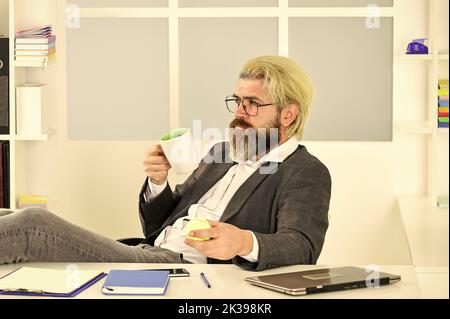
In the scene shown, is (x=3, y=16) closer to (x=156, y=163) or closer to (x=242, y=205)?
(x=156, y=163)

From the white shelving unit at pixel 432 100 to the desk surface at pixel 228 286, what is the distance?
1.25 m

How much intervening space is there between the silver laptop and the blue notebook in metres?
0.13

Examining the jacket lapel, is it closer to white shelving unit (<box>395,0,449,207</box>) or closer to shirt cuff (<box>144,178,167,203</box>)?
shirt cuff (<box>144,178,167,203</box>)

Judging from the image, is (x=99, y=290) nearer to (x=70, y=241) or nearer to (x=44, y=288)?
(x=44, y=288)

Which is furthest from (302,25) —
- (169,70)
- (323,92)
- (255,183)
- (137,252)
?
(137,252)

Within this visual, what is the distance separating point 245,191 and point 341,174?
1.10m

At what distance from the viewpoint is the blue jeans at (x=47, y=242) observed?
4.66 ft

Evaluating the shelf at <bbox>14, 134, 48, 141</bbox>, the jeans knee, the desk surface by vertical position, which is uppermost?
the shelf at <bbox>14, 134, 48, 141</bbox>

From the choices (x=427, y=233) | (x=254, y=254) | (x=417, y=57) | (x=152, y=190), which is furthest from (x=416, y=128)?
(x=254, y=254)

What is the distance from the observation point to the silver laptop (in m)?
1.20

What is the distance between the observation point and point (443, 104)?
2520 millimetres

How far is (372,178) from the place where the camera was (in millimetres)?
2803

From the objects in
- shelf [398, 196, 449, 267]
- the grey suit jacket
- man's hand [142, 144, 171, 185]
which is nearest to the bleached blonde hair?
the grey suit jacket
